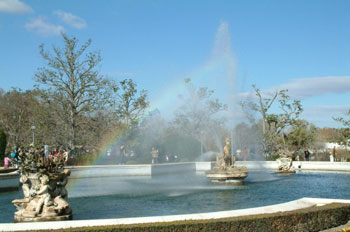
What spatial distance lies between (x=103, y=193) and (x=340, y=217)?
34.7ft

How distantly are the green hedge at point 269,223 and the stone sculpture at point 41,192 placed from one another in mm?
2815

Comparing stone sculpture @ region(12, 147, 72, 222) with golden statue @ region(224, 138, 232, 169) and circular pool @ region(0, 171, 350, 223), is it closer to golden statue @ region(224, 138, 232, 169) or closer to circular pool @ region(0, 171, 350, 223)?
circular pool @ region(0, 171, 350, 223)

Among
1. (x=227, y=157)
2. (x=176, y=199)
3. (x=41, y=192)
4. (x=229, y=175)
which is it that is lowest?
(x=176, y=199)

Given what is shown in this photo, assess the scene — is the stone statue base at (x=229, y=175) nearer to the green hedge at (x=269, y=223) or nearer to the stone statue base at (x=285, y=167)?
the stone statue base at (x=285, y=167)

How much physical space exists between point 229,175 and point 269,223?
12608 millimetres

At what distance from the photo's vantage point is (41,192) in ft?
32.7

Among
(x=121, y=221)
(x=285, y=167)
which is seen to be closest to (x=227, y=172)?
(x=285, y=167)

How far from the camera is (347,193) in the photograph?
16.2 meters

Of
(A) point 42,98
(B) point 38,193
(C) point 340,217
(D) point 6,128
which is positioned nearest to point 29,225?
(B) point 38,193

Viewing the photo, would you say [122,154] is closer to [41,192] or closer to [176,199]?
[176,199]

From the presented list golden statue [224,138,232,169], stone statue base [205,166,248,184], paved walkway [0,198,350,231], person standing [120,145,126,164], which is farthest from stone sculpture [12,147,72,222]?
person standing [120,145,126,164]

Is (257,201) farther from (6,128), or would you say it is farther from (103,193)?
(6,128)

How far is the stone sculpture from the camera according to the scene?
32.3ft

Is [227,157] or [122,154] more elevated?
[122,154]
